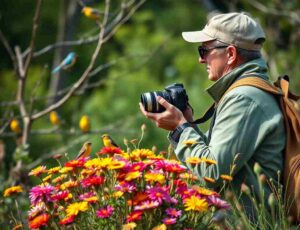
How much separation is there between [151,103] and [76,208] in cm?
78

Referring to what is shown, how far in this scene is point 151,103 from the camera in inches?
145

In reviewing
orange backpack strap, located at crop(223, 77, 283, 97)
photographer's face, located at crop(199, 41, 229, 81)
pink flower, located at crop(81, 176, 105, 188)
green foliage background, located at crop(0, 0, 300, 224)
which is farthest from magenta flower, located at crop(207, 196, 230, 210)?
green foliage background, located at crop(0, 0, 300, 224)

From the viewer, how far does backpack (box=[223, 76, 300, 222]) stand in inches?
137

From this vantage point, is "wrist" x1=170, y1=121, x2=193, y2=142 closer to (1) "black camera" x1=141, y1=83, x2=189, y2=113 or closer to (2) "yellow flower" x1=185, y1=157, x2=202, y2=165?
(1) "black camera" x1=141, y1=83, x2=189, y2=113

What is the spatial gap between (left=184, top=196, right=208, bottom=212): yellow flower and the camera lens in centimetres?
72

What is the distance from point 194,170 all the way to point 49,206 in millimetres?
585

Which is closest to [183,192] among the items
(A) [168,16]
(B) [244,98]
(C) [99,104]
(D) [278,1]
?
(B) [244,98]

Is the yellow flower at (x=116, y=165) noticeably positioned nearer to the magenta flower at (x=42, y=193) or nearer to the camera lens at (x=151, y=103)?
the magenta flower at (x=42, y=193)

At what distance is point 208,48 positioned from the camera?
377 cm

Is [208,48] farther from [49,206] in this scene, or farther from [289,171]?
[49,206]

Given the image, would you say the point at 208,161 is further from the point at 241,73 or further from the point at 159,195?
the point at 241,73

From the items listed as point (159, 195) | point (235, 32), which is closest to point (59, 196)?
point (159, 195)

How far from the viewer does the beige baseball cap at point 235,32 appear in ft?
12.1

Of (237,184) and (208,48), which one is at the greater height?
(208,48)
